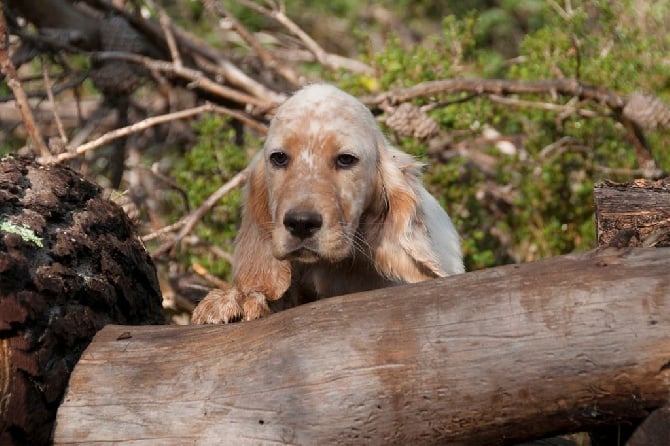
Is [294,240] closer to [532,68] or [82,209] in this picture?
[82,209]

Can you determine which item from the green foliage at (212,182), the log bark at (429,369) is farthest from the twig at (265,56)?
the log bark at (429,369)

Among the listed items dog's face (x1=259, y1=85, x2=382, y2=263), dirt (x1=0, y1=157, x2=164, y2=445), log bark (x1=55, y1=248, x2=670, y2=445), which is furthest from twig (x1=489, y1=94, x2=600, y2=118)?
log bark (x1=55, y1=248, x2=670, y2=445)

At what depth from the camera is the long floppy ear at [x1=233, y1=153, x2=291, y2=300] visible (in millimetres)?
4320

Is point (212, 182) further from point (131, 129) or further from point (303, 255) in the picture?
point (303, 255)

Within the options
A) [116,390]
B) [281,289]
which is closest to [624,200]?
[281,289]

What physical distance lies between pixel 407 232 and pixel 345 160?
0.41 meters

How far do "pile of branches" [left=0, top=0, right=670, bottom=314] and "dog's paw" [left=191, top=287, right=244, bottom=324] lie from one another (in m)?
2.08

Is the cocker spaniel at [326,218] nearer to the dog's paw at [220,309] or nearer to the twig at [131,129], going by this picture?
the dog's paw at [220,309]

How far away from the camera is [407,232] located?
426 centimetres

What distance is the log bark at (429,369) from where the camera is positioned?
3.01 metres

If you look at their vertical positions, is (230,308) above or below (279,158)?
below

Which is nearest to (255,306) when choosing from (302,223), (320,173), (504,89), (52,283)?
(302,223)

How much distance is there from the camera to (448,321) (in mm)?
3172

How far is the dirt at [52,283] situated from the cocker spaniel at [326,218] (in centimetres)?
38
